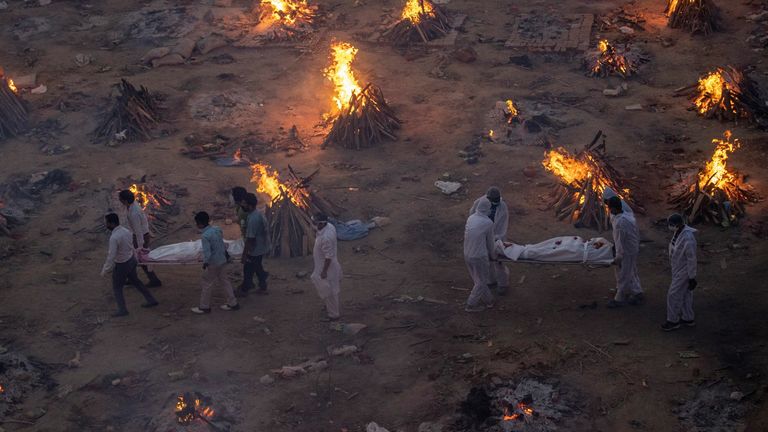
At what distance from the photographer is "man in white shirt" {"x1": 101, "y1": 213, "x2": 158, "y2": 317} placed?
36.5 feet

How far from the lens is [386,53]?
21.3 meters

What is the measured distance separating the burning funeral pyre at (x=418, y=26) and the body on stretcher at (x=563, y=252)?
11.3 metres

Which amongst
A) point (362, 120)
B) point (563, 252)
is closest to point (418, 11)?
point (362, 120)

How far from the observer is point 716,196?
13367 mm

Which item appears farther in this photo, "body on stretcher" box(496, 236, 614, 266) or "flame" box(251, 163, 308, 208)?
"flame" box(251, 163, 308, 208)

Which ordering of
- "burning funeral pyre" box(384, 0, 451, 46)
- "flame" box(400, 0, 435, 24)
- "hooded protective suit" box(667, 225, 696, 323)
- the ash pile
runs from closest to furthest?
the ash pile, "hooded protective suit" box(667, 225, 696, 323), "burning funeral pyre" box(384, 0, 451, 46), "flame" box(400, 0, 435, 24)

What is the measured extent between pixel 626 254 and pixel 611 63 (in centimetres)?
970

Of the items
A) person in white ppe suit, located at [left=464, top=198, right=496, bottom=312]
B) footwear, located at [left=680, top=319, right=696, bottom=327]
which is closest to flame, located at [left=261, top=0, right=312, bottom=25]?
person in white ppe suit, located at [left=464, top=198, right=496, bottom=312]

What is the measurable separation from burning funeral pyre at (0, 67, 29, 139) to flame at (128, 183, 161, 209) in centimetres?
509

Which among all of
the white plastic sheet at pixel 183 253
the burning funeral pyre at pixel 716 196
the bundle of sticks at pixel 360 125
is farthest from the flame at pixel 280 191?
the burning funeral pyre at pixel 716 196

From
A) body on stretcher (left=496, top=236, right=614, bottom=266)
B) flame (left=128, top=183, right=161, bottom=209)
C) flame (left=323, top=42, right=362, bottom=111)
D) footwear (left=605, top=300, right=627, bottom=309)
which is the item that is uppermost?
flame (left=323, top=42, right=362, bottom=111)

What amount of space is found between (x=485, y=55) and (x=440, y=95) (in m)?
2.75

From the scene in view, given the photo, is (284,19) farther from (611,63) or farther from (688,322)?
(688,322)

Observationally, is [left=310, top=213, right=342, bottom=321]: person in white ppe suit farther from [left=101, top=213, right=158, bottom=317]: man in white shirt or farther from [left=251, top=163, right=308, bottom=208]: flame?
[left=101, top=213, right=158, bottom=317]: man in white shirt
